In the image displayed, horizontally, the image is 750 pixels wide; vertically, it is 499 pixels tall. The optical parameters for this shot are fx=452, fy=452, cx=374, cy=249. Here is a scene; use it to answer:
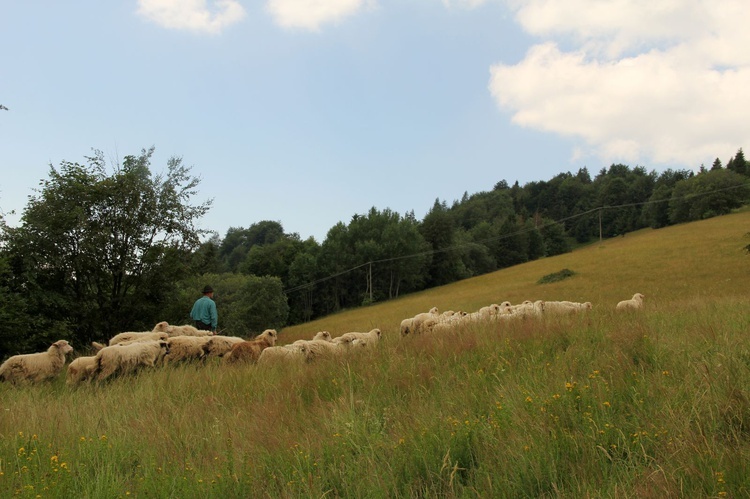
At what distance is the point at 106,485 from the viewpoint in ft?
10.0

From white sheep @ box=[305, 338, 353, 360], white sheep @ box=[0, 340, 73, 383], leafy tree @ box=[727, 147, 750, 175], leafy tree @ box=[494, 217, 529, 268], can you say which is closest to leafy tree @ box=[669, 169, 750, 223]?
leafy tree @ box=[727, 147, 750, 175]

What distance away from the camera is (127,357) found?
7.89 metres

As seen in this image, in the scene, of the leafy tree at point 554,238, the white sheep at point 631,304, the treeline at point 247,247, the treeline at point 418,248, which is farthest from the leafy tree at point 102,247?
the leafy tree at point 554,238

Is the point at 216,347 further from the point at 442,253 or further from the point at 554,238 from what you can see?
the point at 554,238

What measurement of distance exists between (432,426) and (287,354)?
191 inches

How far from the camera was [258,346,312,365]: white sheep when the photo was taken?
7.53 meters

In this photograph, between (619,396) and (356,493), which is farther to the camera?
(619,396)

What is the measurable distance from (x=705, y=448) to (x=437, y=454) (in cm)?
158

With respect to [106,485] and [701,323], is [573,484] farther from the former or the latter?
[701,323]

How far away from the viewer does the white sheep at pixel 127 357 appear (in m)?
7.63

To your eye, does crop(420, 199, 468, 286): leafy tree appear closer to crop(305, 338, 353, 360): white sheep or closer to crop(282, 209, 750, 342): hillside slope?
crop(282, 209, 750, 342): hillside slope

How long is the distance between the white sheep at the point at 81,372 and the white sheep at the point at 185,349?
125cm

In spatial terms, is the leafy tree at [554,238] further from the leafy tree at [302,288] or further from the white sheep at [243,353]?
the white sheep at [243,353]

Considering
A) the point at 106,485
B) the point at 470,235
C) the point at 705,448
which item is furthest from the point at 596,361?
the point at 470,235
